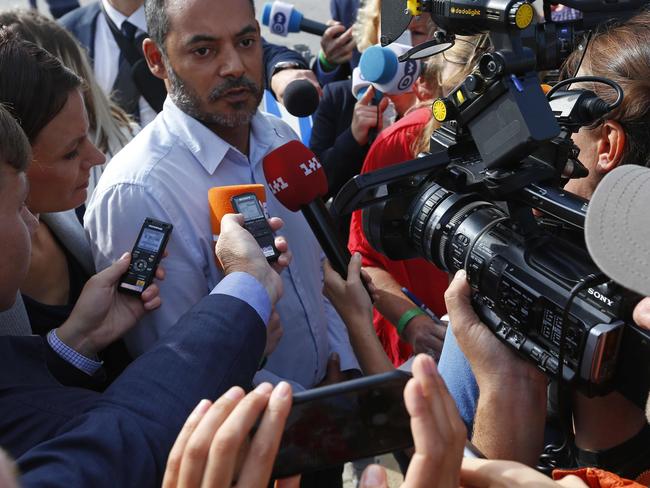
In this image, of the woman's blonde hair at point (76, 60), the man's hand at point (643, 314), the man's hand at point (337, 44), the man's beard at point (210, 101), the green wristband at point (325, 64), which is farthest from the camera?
the green wristband at point (325, 64)

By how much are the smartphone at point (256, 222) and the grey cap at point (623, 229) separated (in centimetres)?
81

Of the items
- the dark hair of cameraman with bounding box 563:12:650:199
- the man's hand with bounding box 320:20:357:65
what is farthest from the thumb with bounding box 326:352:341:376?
the man's hand with bounding box 320:20:357:65

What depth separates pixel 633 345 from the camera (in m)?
1.18

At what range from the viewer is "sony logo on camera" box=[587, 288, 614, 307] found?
1.19 m

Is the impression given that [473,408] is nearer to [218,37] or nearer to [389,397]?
[389,397]

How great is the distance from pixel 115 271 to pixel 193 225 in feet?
0.85

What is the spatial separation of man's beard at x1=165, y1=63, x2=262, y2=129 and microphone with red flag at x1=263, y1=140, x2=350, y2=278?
26 centimetres

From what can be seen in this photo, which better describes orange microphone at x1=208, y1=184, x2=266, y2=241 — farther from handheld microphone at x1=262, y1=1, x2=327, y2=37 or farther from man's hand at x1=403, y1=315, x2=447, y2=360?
handheld microphone at x1=262, y1=1, x2=327, y2=37

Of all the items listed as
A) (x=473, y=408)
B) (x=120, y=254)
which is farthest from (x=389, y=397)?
(x=120, y=254)

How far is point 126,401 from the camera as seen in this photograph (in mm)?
1194

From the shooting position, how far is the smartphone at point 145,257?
1.60m

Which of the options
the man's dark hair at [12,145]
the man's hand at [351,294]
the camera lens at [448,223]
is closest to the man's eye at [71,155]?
the man's dark hair at [12,145]

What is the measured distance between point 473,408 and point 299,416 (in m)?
0.83

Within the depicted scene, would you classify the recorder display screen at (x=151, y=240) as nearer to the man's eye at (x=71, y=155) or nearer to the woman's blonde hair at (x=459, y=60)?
the man's eye at (x=71, y=155)
